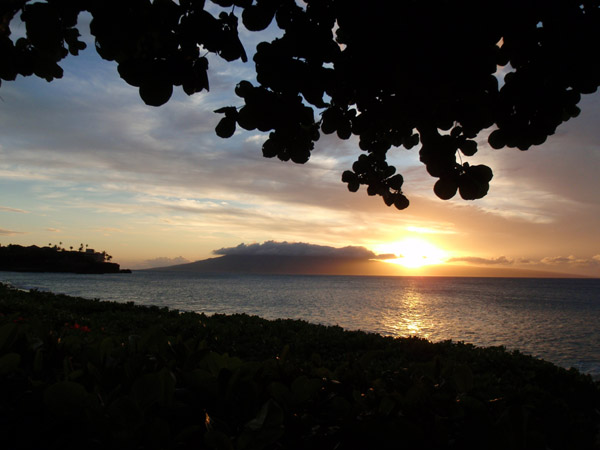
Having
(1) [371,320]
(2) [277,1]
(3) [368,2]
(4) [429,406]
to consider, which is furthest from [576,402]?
(1) [371,320]

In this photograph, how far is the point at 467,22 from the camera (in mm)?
1635

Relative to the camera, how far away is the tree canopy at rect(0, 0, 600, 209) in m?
1.63

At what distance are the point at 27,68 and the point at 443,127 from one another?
8.33 feet

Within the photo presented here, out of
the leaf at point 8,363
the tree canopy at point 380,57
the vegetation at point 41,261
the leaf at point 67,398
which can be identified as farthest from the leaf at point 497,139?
the vegetation at point 41,261

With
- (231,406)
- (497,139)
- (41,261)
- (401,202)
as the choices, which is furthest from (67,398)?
(41,261)

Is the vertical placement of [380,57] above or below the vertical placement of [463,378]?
above

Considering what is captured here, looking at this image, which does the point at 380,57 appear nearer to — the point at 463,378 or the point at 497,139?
the point at 497,139

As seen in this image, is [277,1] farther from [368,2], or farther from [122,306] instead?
[122,306]

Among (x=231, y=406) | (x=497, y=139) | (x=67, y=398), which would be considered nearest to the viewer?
(x=67, y=398)

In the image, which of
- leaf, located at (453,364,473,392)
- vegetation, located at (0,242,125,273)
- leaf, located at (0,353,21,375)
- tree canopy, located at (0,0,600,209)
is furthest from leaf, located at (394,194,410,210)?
vegetation, located at (0,242,125,273)

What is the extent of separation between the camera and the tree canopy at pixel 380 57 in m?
1.63

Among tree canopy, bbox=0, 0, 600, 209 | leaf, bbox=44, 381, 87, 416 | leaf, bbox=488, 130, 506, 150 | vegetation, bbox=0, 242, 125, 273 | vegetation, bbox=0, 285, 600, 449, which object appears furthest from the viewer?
vegetation, bbox=0, 242, 125, 273

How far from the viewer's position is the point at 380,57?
184 centimetres

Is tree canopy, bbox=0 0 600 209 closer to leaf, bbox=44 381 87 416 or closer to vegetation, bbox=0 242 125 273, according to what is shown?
leaf, bbox=44 381 87 416
